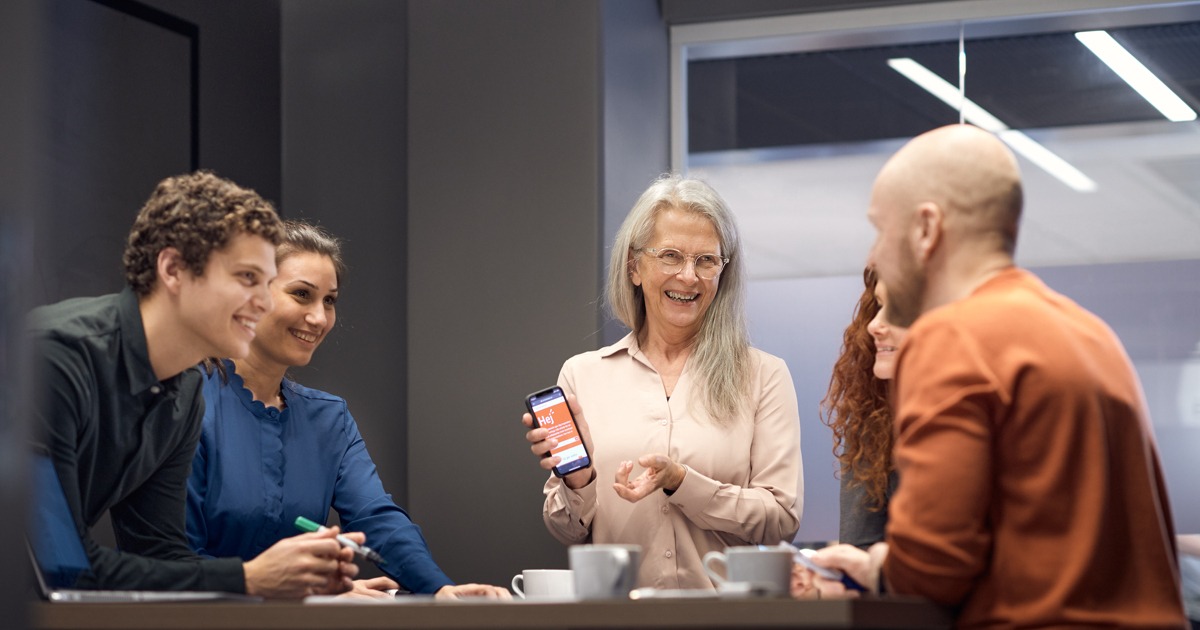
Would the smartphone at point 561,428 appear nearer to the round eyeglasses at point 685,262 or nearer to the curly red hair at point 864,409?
the round eyeglasses at point 685,262

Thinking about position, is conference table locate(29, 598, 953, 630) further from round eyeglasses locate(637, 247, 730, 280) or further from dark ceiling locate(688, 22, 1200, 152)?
dark ceiling locate(688, 22, 1200, 152)

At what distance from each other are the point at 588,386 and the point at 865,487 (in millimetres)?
835

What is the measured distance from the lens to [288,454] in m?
3.18

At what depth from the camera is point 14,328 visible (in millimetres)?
1541

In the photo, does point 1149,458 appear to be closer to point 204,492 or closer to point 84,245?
point 204,492

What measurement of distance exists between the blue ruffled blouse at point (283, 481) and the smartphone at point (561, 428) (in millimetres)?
445

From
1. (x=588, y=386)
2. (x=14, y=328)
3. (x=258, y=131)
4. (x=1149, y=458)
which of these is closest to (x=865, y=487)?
(x=588, y=386)

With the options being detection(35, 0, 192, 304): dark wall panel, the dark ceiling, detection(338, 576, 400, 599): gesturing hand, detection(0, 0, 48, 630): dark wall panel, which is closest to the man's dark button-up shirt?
detection(338, 576, 400, 599): gesturing hand

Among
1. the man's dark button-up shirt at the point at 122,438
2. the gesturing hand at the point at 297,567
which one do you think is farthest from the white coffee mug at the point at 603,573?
the man's dark button-up shirt at the point at 122,438

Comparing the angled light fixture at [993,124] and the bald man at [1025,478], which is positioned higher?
the angled light fixture at [993,124]

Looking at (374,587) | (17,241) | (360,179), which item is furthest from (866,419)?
(360,179)

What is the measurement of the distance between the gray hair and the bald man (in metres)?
1.46

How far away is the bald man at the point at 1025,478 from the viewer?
1.63 m

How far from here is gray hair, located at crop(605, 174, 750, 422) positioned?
319cm
